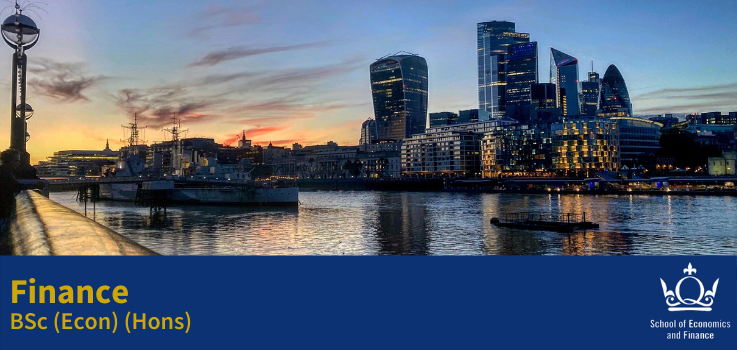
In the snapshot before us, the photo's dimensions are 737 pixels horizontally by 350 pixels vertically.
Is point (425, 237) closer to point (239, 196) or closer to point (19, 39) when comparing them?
point (19, 39)

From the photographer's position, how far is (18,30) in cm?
3828

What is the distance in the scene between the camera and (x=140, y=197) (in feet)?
415

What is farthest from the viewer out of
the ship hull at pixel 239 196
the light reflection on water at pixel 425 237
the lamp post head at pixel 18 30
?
the ship hull at pixel 239 196

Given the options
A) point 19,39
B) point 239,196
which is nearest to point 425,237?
point 19,39

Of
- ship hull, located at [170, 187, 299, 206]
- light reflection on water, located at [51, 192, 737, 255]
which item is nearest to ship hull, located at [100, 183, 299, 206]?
ship hull, located at [170, 187, 299, 206]

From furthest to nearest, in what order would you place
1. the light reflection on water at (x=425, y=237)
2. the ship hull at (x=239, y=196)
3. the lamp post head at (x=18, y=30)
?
the ship hull at (x=239, y=196)
the light reflection on water at (x=425, y=237)
the lamp post head at (x=18, y=30)

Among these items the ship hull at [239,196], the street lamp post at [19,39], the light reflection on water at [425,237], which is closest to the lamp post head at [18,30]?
the street lamp post at [19,39]

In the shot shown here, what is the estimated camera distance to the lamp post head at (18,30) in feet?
125

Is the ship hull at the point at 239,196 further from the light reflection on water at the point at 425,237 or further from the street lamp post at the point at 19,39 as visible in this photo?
the street lamp post at the point at 19,39

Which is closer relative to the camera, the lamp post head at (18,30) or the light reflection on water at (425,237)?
the lamp post head at (18,30)

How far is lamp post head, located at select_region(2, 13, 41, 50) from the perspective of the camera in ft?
125

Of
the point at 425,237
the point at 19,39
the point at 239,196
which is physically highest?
the point at 19,39
